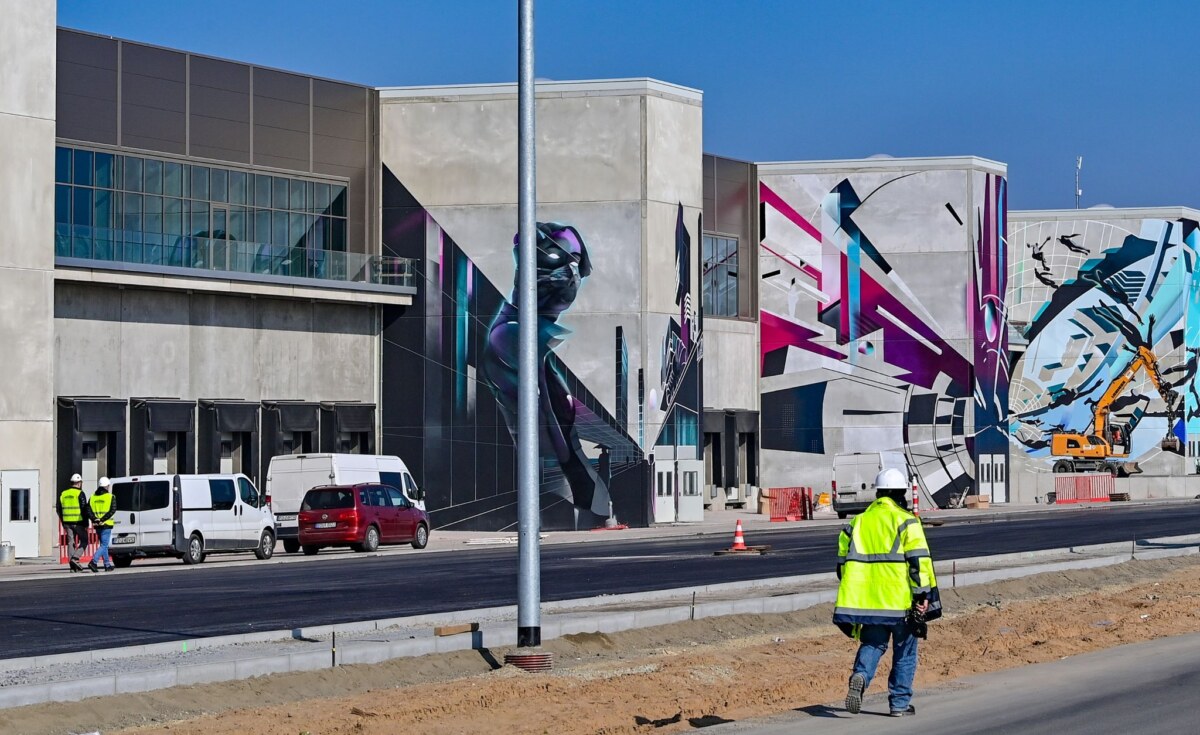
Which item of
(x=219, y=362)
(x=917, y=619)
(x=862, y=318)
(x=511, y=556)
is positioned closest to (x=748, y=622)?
(x=917, y=619)

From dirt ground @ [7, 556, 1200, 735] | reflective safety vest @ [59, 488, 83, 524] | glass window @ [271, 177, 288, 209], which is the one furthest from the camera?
glass window @ [271, 177, 288, 209]

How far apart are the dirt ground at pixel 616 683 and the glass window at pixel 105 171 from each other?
1200 inches

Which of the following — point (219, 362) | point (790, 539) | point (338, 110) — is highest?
point (338, 110)

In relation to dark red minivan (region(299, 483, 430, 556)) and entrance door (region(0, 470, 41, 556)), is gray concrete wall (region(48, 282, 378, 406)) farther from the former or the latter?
dark red minivan (region(299, 483, 430, 556))

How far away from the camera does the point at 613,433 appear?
5259 cm

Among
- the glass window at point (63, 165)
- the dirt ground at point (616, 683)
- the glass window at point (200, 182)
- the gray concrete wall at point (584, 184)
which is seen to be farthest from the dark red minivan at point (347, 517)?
the dirt ground at point (616, 683)

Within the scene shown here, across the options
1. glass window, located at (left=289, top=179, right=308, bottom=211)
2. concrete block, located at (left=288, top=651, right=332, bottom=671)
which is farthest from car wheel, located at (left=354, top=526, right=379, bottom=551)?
concrete block, located at (left=288, top=651, right=332, bottom=671)

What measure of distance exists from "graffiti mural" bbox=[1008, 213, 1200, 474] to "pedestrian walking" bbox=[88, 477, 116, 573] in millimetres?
66697

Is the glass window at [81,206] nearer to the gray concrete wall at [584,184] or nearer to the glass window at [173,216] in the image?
the glass window at [173,216]

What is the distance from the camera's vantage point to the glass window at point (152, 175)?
47156 millimetres

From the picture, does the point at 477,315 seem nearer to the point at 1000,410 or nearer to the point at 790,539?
the point at 790,539

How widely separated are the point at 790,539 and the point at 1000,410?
107ft

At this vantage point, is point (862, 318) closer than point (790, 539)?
No

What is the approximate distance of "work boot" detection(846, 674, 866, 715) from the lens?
11914 millimetres
